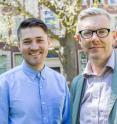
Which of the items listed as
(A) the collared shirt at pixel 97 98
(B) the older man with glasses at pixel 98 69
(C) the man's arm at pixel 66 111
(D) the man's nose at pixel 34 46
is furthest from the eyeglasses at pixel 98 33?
(C) the man's arm at pixel 66 111

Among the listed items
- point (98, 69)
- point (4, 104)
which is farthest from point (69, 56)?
point (98, 69)

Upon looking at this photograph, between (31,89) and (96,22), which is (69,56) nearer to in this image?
(31,89)

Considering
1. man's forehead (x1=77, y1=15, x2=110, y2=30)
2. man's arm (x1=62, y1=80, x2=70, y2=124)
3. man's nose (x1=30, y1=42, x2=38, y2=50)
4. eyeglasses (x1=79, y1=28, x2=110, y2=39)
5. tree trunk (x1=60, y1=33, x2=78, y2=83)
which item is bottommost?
tree trunk (x1=60, y1=33, x2=78, y2=83)

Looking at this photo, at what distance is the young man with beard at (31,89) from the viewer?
392cm

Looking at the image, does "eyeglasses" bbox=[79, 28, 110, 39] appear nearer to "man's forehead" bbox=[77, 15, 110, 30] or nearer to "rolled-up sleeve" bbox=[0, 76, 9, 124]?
"man's forehead" bbox=[77, 15, 110, 30]

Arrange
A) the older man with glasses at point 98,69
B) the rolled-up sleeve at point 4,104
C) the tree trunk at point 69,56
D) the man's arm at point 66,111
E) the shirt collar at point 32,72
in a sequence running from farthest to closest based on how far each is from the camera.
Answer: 1. the tree trunk at point 69,56
2. the man's arm at point 66,111
3. the shirt collar at point 32,72
4. the rolled-up sleeve at point 4,104
5. the older man with glasses at point 98,69

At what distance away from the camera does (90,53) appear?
3.54 meters

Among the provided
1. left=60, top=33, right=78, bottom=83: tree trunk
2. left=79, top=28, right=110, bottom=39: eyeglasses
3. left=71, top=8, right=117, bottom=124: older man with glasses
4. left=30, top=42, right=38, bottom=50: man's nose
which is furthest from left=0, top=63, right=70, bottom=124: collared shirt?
left=60, top=33, right=78, bottom=83: tree trunk

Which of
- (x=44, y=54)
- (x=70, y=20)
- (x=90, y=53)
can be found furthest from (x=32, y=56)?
(x=70, y=20)

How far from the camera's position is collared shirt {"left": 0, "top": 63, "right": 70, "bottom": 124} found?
3.92 metres

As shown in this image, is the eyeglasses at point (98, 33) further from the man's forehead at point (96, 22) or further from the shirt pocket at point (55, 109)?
the shirt pocket at point (55, 109)

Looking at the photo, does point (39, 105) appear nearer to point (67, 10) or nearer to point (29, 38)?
point (29, 38)

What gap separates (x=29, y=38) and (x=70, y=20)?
1048 cm

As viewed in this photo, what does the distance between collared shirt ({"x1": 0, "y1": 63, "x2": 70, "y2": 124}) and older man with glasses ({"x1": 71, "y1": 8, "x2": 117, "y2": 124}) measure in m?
0.43
